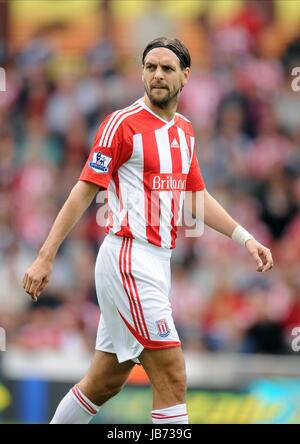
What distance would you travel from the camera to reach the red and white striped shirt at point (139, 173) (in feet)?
19.0

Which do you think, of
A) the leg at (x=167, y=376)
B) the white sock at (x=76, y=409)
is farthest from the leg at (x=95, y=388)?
the leg at (x=167, y=376)

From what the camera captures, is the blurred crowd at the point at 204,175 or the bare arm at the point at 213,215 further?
the blurred crowd at the point at 204,175

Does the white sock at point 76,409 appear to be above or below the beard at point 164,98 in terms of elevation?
below

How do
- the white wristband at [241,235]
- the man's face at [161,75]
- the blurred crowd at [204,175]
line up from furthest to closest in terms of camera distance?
1. the blurred crowd at [204,175]
2. the white wristband at [241,235]
3. the man's face at [161,75]

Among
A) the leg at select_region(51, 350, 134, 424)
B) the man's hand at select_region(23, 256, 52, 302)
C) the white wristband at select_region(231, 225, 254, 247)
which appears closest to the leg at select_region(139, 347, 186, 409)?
the leg at select_region(51, 350, 134, 424)

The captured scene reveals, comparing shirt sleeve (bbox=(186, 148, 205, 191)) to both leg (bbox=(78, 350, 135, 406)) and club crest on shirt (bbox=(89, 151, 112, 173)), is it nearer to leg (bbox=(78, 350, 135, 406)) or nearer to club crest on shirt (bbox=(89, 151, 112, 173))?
club crest on shirt (bbox=(89, 151, 112, 173))

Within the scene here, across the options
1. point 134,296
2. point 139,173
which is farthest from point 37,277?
point 139,173

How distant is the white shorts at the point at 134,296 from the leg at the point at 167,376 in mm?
53

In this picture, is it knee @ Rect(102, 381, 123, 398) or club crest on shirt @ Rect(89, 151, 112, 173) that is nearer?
club crest on shirt @ Rect(89, 151, 112, 173)

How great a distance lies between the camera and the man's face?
5.90 meters

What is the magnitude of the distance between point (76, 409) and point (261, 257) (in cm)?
137

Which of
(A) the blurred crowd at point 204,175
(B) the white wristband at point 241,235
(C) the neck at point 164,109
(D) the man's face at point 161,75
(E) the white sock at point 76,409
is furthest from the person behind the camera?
(A) the blurred crowd at point 204,175

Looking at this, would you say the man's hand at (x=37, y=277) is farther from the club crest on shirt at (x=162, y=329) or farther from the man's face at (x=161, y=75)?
the man's face at (x=161, y=75)

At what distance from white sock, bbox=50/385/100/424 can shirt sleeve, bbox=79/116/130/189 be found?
4.12 ft
